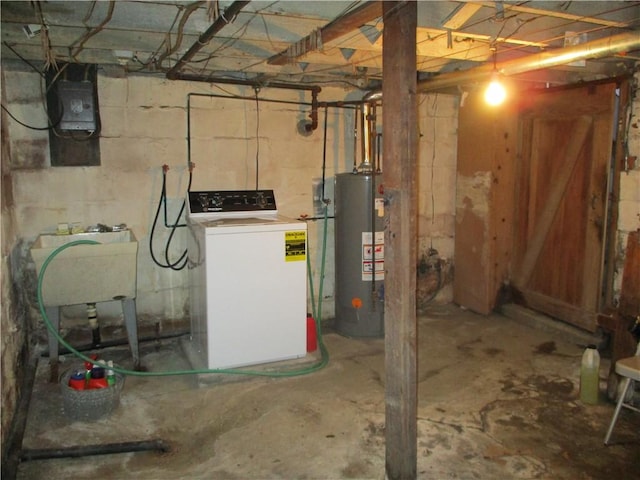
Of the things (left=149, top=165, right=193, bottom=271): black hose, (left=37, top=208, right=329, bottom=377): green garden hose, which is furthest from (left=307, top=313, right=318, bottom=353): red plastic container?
(left=149, top=165, right=193, bottom=271): black hose

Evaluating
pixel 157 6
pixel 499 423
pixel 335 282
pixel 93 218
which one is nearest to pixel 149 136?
pixel 93 218

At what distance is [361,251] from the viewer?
4070 mm

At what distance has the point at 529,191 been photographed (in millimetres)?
4508

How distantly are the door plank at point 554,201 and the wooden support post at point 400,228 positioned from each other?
2.60 meters

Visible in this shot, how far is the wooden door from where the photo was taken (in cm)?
380

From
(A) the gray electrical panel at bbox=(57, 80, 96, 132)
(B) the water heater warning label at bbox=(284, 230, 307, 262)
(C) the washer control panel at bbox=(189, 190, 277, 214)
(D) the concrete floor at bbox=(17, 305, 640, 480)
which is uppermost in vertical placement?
→ (A) the gray electrical panel at bbox=(57, 80, 96, 132)

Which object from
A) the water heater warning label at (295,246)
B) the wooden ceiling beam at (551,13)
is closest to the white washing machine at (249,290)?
the water heater warning label at (295,246)

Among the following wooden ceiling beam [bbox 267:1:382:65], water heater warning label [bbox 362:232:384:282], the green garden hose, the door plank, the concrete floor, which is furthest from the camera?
water heater warning label [bbox 362:232:384:282]

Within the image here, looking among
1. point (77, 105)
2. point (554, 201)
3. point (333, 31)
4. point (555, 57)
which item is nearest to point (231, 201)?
point (77, 105)

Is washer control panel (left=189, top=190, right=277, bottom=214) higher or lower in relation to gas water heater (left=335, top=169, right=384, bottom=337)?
higher

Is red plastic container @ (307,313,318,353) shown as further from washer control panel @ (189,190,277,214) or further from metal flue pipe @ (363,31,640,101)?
metal flue pipe @ (363,31,640,101)

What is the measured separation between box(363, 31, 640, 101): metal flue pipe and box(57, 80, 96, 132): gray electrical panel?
240 cm

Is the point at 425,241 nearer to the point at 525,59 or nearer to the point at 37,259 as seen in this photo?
the point at 525,59

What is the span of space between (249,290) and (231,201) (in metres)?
0.79
